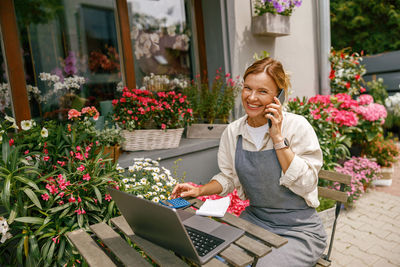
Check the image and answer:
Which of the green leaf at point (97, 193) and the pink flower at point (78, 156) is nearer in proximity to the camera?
the green leaf at point (97, 193)

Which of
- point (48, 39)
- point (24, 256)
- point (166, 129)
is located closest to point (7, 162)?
point (24, 256)

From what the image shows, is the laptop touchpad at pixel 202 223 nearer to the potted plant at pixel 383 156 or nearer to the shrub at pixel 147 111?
the shrub at pixel 147 111

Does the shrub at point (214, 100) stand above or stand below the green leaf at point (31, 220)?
above

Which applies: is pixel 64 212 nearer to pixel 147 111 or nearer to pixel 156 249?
pixel 156 249

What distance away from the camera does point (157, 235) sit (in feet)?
4.15

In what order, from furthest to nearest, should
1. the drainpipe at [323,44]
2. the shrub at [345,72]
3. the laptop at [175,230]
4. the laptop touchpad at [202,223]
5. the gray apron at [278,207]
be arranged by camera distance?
1. the shrub at [345,72]
2. the drainpipe at [323,44]
3. the gray apron at [278,207]
4. the laptop touchpad at [202,223]
5. the laptop at [175,230]

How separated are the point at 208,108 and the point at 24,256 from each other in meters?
2.37

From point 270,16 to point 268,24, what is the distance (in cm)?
11

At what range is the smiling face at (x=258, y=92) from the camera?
1830 mm

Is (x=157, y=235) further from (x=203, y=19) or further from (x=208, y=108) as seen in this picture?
(x=203, y=19)

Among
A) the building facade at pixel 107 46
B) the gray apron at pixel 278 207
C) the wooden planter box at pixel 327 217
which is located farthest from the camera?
the wooden planter box at pixel 327 217

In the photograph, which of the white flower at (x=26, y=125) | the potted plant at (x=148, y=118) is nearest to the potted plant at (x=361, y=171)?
the potted plant at (x=148, y=118)

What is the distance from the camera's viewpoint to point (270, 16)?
3.94 m

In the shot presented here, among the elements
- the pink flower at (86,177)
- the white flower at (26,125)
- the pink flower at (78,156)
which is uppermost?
the white flower at (26,125)
